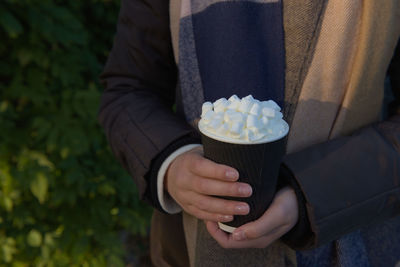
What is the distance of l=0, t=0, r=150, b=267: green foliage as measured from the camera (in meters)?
1.79

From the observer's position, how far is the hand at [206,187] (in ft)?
2.30

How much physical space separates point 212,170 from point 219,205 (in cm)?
8

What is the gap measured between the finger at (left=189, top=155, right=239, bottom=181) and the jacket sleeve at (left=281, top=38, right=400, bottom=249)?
168mm

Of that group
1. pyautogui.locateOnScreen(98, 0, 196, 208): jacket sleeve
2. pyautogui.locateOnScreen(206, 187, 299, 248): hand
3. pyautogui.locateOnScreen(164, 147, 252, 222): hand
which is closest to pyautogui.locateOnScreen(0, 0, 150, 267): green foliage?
pyautogui.locateOnScreen(98, 0, 196, 208): jacket sleeve

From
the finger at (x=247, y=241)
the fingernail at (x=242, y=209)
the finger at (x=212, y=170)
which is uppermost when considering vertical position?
the finger at (x=212, y=170)

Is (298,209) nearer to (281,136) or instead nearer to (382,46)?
(281,136)

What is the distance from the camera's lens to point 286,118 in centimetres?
89

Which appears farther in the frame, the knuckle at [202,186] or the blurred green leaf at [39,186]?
the blurred green leaf at [39,186]

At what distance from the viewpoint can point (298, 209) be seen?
2.55 ft

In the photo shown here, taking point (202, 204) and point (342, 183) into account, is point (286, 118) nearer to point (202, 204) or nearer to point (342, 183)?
point (342, 183)

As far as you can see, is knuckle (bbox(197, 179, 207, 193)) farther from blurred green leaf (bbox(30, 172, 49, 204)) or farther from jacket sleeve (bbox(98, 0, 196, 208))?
blurred green leaf (bbox(30, 172, 49, 204))

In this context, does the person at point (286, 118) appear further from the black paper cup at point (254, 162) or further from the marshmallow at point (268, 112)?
the marshmallow at point (268, 112)

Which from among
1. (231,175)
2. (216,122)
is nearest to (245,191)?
(231,175)

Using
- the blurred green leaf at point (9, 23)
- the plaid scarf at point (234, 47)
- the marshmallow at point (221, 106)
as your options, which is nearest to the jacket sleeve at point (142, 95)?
the plaid scarf at point (234, 47)
